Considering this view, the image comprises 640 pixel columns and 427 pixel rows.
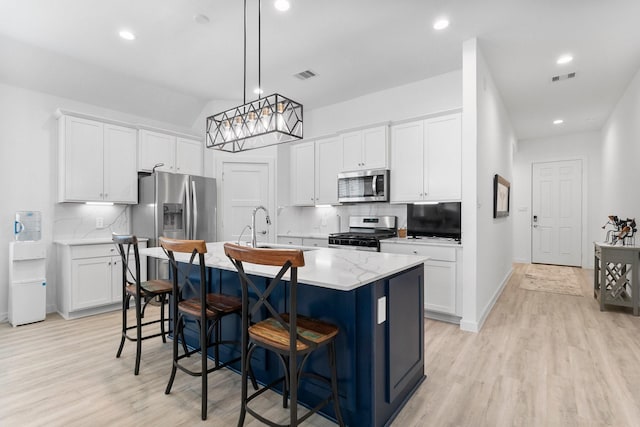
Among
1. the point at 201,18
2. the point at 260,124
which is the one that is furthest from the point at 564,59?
the point at 201,18

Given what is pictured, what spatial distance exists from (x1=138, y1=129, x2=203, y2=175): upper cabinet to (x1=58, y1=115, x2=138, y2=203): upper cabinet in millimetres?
125

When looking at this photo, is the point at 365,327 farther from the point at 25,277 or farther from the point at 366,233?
the point at 25,277

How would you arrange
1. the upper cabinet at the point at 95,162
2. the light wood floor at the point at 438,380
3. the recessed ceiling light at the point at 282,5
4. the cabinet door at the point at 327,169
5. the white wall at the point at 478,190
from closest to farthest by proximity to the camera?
the light wood floor at the point at 438,380 < the recessed ceiling light at the point at 282,5 < the white wall at the point at 478,190 < the upper cabinet at the point at 95,162 < the cabinet door at the point at 327,169

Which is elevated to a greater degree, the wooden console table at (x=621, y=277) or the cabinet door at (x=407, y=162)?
the cabinet door at (x=407, y=162)

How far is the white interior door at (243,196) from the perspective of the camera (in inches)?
204

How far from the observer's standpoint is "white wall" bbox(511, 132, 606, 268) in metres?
6.80

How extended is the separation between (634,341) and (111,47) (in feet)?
19.8

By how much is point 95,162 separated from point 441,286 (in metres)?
4.48

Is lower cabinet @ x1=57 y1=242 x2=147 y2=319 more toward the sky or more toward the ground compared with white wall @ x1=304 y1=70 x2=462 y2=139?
more toward the ground

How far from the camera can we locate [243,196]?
528cm

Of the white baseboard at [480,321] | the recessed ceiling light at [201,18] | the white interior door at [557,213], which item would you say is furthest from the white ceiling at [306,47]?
the white baseboard at [480,321]

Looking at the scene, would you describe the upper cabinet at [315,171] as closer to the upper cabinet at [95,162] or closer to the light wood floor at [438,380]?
the upper cabinet at [95,162]

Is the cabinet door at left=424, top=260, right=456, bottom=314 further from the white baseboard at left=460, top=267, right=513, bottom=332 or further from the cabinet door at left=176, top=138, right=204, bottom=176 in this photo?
the cabinet door at left=176, top=138, right=204, bottom=176

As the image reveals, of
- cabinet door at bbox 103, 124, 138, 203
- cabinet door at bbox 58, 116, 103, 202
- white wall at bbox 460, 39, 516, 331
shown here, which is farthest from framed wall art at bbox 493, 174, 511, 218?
cabinet door at bbox 58, 116, 103, 202
